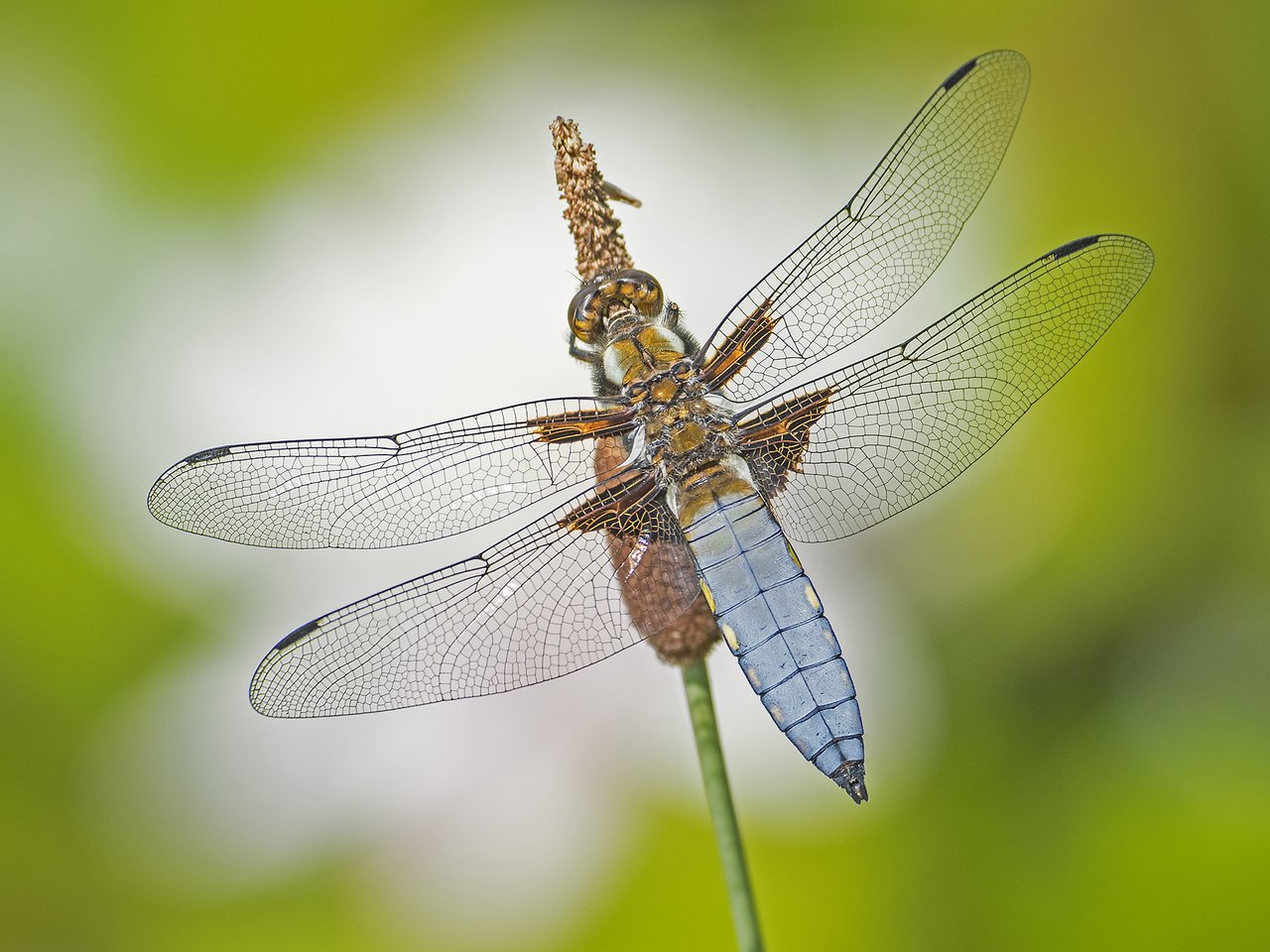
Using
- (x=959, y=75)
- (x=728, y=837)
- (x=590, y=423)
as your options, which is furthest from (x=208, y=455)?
(x=959, y=75)

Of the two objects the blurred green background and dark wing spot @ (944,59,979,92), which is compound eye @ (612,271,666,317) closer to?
dark wing spot @ (944,59,979,92)

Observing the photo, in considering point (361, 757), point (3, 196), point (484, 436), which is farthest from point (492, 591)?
point (3, 196)

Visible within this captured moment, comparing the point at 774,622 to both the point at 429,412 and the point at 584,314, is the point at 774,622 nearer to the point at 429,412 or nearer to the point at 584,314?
the point at 584,314

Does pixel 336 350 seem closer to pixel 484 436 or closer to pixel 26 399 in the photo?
pixel 26 399

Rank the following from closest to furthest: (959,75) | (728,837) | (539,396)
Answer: (728,837) → (959,75) → (539,396)

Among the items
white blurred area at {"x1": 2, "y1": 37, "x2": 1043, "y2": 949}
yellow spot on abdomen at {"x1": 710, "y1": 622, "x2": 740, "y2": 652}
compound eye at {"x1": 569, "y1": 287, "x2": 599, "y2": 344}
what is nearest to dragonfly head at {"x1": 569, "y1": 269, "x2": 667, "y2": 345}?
compound eye at {"x1": 569, "y1": 287, "x2": 599, "y2": 344}

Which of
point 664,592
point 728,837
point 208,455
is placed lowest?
point 728,837
